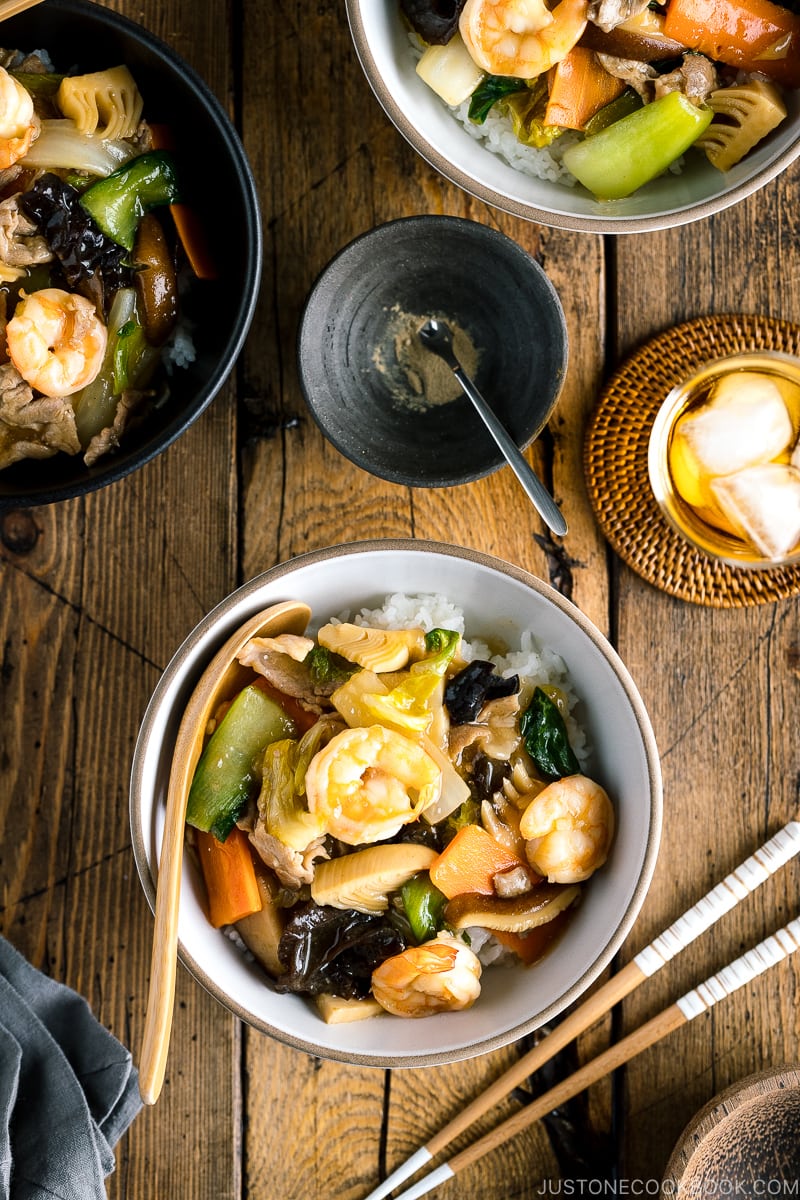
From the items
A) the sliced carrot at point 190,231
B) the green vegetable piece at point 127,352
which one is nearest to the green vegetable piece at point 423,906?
the green vegetable piece at point 127,352

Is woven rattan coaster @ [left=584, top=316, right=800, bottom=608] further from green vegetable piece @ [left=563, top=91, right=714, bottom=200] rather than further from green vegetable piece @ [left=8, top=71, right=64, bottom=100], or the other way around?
green vegetable piece @ [left=8, top=71, right=64, bottom=100]

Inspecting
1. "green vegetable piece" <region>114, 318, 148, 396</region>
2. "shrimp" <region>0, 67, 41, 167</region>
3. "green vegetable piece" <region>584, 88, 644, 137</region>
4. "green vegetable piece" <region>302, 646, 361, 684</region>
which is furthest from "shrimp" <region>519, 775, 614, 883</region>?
"shrimp" <region>0, 67, 41, 167</region>

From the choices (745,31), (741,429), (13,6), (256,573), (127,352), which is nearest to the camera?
(13,6)

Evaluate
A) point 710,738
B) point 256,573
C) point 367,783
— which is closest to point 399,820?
point 367,783

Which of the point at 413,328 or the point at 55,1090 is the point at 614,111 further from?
the point at 55,1090

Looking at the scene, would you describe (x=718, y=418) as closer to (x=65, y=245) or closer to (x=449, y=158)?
(x=449, y=158)

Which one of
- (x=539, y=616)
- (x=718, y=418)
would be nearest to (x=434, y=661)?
(x=539, y=616)
